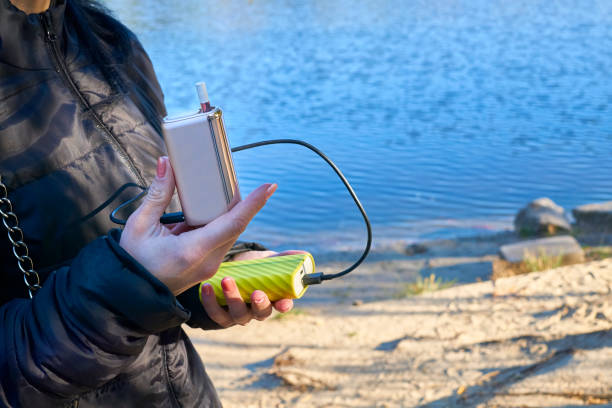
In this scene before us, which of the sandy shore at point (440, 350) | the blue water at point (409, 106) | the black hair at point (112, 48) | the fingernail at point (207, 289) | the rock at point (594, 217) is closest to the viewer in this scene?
the fingernail at point (207, 289)

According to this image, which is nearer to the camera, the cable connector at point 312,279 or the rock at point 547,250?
the cable connector at point 312,279

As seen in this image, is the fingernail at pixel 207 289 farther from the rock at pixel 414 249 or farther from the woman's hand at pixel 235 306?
the rock at pixel 414 249

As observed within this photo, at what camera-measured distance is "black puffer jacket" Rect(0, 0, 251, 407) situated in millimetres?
883

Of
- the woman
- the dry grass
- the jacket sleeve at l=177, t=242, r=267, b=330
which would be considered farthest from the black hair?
the dry grass

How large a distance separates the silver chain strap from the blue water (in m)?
2.70

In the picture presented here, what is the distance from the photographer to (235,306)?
45.3 inches

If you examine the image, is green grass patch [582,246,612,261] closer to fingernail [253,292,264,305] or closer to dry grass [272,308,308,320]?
dry grass [272,308,308,320]

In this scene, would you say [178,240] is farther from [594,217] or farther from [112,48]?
[594,217]

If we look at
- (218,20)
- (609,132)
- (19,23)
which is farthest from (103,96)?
(218,20)

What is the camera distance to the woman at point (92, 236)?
881mm

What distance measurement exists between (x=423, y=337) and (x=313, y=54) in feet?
30.3

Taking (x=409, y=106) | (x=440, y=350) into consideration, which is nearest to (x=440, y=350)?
(x=440, y=350)

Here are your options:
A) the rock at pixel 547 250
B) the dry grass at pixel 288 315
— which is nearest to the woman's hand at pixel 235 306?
the dry grass at pixel 288 315

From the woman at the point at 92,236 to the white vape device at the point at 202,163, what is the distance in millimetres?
30
